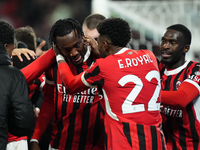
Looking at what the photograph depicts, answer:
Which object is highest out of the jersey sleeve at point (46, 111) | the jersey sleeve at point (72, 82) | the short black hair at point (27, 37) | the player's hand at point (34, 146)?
the jersey sleeve at point (72, 82)

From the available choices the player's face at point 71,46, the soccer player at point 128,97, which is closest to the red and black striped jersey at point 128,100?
the soccer player at point 128,97

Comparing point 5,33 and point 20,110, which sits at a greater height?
point 5,33

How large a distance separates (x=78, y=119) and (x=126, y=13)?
6.17m

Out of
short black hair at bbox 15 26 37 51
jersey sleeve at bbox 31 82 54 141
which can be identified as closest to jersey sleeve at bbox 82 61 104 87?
jersey sleeve at bbox 31 82 54 141

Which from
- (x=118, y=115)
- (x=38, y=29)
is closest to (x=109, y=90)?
(x=118, y=115)

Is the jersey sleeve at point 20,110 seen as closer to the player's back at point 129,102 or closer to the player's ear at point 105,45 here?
the player's back at point 129,102

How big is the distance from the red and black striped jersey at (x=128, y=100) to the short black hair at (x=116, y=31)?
12 cm

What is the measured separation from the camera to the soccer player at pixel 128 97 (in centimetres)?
154

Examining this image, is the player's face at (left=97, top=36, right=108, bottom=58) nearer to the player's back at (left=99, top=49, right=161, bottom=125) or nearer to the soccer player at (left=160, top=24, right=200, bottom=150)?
the player's back at (left=99, top=49, right=161, bottom=125)

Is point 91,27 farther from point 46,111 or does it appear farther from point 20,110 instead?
point 20,110

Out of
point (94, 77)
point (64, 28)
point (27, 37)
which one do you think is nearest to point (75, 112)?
point (94, 77)

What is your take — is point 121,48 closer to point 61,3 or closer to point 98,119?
point 98,119

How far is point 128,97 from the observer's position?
1.55 metres

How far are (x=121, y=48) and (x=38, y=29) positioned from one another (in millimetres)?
6171
